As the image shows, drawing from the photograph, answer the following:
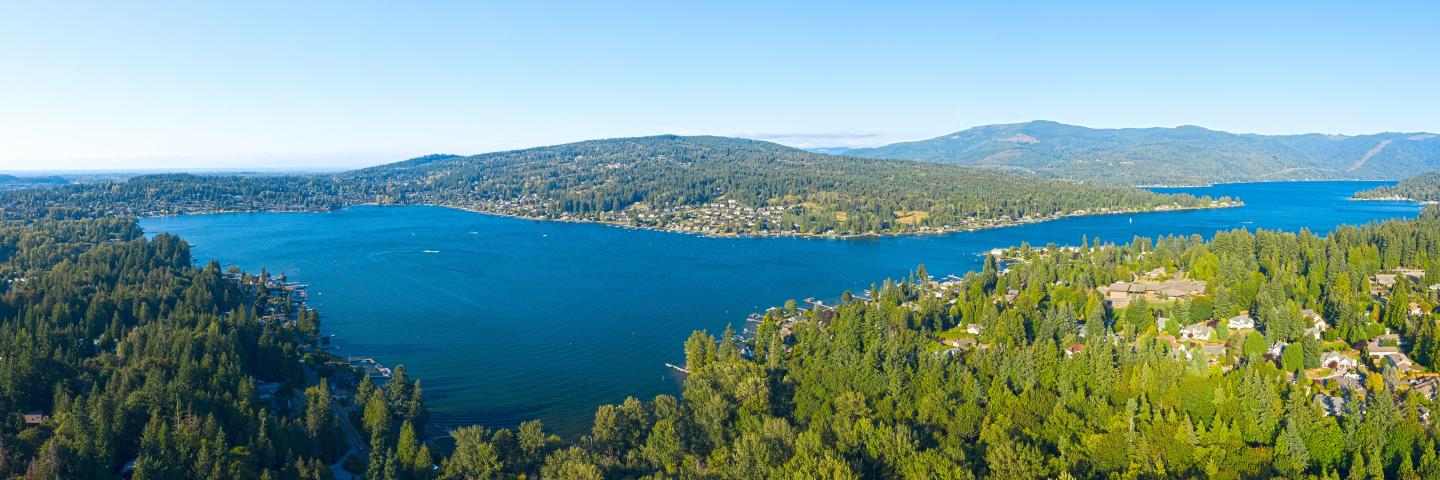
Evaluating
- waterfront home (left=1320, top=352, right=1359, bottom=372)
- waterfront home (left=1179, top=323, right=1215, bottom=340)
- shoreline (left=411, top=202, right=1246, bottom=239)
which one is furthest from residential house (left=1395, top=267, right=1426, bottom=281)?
shoreline (left=411, top=202, right=1246, bottom=239)

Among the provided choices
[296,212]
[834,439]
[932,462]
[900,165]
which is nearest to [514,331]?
[834,439]

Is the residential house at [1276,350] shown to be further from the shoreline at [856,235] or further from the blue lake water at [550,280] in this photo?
the shoreline at [856,235]

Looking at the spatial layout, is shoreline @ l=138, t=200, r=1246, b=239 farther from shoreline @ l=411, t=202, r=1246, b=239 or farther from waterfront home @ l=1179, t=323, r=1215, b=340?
waterfront home @ l=1179, t=323, r=1215, b=340

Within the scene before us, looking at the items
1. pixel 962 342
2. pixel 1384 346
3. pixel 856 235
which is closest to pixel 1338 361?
pixel 1384 346

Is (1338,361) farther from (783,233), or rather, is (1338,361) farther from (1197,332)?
(783,233)

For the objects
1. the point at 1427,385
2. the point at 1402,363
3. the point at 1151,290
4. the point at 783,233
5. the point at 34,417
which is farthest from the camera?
the point at 783,233

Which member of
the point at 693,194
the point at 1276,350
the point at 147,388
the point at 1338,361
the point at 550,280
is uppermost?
the point at 693,194

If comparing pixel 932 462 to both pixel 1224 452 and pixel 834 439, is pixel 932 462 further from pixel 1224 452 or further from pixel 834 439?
pixel 1224 452
